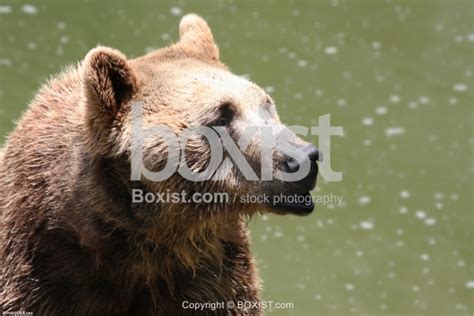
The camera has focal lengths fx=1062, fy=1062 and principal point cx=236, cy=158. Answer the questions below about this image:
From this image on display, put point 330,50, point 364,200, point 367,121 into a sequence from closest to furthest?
point 364,200 → point 367,121 → point 330,50

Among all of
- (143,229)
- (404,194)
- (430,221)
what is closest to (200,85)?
(143,229)

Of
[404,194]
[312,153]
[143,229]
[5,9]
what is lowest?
[143,229]

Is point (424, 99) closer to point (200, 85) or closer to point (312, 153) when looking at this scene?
point (200, 85)

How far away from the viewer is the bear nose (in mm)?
5500

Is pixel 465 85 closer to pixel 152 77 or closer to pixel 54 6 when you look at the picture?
pixel 54 6

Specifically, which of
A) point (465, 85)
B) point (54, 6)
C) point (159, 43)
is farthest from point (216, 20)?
point (465, 85)

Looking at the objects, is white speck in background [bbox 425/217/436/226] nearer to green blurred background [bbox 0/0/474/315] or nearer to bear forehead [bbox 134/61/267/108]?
green blurred background [bbox 0/0/474/315]

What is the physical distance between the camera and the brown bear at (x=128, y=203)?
5.71 meters

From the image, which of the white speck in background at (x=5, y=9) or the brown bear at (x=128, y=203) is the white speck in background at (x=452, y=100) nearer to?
the white speck in background at (x=5, y=9)

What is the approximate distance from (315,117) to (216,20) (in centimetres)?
283

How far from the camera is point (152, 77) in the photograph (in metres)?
5.93

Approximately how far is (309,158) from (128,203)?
1.02 m

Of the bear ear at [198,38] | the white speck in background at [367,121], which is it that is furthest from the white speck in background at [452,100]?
the bear ear at [198,38]

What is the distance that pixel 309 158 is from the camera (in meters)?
5.48
